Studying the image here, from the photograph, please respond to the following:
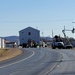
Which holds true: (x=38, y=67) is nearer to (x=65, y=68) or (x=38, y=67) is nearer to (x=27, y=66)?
(x=27, y=66)

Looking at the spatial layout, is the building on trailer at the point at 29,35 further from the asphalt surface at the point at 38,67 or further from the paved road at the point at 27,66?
the asphalt surface at the point at 38,67

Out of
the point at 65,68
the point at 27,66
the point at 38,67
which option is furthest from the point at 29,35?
the point at 65,68

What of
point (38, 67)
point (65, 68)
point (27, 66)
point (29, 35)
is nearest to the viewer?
point (65, 68)

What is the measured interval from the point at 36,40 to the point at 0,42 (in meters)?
43.9

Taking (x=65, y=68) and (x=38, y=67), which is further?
(x=38, y=67)

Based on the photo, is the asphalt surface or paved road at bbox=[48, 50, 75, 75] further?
the asphalt surface

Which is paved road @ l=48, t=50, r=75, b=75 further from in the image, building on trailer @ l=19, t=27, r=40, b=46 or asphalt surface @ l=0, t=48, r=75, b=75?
building on trailer @ l=19, t=27, r=40, b=46

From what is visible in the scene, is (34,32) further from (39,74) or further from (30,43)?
(39,74)

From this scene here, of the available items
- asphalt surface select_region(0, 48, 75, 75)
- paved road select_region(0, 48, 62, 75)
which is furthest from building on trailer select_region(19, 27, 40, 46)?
asphalt surface select_region(0, 48, 75, 75)

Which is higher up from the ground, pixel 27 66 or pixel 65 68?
pixel 27 66

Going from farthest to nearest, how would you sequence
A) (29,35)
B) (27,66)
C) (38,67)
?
(29,35) < (27,66) < (38,67)

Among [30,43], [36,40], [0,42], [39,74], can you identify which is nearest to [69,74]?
[39,74]

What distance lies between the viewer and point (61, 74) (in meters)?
23.3

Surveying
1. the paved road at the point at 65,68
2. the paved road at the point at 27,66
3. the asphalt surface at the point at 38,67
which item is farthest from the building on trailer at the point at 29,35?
the paved road at the point at 65,68
